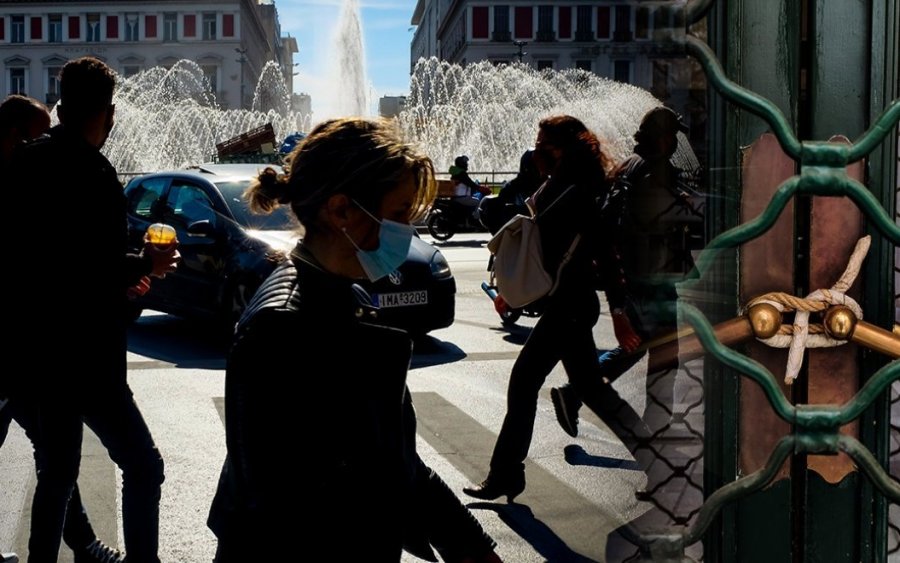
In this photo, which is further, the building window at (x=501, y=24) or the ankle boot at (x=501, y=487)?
the building window at (x=501, y=24)

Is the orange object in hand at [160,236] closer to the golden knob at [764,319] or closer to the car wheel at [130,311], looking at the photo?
the car wheel at [130,311]

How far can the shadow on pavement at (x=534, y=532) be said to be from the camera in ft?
13.3

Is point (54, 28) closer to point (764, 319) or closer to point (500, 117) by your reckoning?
point (500, 117)

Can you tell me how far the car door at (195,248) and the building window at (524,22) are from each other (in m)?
72.8

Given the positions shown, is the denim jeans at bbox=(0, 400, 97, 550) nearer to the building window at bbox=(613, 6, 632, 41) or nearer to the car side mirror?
the building window at bbox=(613, 6, 632, 41)

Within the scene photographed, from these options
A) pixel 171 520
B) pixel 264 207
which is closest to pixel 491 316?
pixel 171 520

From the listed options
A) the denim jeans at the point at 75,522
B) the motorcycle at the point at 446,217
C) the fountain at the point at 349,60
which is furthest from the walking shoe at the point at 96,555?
the fountain at the point at 349,60

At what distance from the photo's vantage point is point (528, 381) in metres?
4.89

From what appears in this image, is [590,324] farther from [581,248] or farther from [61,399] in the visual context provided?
[61,399]

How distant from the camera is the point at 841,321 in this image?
1.21 metres

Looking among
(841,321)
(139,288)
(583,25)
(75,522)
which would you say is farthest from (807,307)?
(583,25)

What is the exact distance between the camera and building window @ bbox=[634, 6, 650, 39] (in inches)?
47.1

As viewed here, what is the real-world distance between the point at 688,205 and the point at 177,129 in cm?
4034

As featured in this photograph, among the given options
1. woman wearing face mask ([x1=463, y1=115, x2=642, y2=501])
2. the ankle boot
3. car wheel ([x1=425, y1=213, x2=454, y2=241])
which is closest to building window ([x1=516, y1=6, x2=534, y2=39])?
car wheel ([x1=425, y1=213, x2=454, y2=241])
